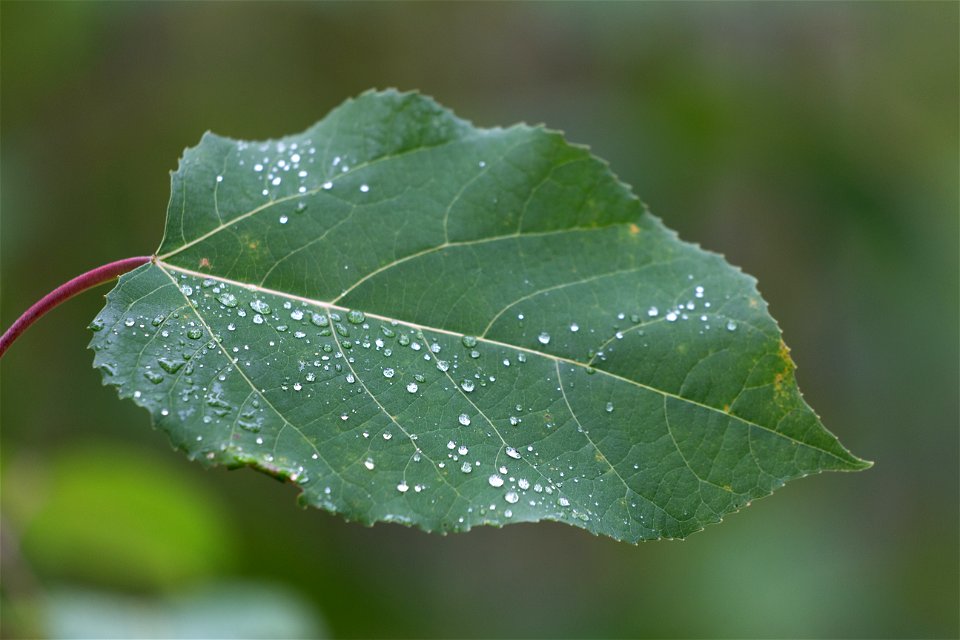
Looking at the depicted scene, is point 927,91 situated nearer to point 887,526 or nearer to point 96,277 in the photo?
point 887,526

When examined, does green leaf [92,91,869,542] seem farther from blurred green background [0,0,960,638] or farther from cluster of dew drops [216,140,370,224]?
blurred green background [0,0,960,638]

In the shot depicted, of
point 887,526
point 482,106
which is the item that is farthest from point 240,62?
point 887,526

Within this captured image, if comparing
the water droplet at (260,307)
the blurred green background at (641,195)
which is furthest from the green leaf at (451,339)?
the blurred green background at (641,195)

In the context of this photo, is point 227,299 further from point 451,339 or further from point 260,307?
point 451,339

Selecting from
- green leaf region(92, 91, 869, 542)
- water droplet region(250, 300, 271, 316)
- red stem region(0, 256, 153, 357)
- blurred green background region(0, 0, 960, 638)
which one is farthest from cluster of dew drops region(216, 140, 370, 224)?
blurred green background region(0, 0, 960, 638)

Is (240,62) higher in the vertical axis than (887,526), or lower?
higher

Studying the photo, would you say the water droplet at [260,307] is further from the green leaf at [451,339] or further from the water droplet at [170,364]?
the water droplet at [170,364]
